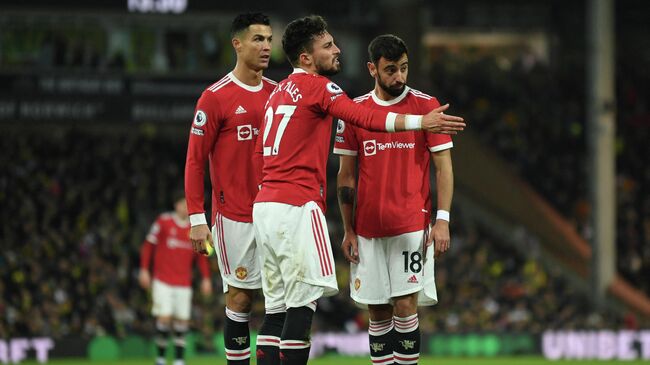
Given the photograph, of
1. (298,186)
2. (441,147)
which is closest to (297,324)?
(298,186)

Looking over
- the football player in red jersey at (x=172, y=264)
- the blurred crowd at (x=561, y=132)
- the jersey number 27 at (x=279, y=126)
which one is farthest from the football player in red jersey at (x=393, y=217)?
the blurred crowd at (x=561, y=132)

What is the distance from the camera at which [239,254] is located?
8.52 metres

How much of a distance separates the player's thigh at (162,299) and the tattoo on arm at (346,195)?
285 inches

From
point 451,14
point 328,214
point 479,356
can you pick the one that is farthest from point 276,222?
point 451,14

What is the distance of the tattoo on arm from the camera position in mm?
8602

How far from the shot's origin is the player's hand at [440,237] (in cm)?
825

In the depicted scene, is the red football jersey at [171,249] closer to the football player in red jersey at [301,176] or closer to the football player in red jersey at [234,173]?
the football player in red jersey at [234,173]

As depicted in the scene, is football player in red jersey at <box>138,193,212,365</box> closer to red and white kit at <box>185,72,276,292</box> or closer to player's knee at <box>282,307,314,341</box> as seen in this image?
red and white kit at <box>185,72,276,292</box>

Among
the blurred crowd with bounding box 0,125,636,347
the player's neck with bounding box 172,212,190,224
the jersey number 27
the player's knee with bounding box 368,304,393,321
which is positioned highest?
the jersey number 27

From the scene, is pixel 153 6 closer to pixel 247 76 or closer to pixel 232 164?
pixel 247 76

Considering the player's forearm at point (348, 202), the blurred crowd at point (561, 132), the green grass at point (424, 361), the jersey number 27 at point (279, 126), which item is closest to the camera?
the jersey number 27 at point (279, 126)

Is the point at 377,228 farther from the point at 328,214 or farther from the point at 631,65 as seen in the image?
the point at 631,65

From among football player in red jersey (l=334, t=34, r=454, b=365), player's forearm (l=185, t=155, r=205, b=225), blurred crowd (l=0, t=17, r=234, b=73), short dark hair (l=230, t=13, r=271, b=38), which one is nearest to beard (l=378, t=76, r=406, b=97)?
football player in red jersey (l=334, t=34, r=454, b=365)

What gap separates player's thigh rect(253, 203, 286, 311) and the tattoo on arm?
92 centimetres
